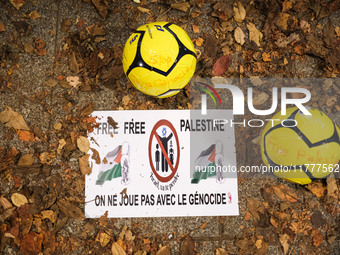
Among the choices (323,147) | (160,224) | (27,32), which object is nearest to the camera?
(323,147)

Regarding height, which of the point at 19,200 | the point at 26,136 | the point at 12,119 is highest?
the point at 12,119

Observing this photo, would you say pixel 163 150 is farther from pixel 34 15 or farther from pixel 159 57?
pixel 34 15

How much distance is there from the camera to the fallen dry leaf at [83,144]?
2.91 m

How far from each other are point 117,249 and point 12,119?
1.80m

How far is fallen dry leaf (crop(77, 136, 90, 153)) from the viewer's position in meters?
2.91

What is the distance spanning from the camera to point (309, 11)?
3.14 meters

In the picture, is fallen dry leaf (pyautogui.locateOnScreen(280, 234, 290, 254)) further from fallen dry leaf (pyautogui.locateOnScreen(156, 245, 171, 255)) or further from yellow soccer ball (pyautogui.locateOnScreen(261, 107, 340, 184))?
fallen dry leaf (pyautogui.locateOnScreen(156, 245, 171, 255))

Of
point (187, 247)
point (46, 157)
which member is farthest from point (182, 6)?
point (187, 247)

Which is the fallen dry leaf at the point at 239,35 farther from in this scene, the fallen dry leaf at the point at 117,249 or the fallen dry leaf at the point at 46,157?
the fallen dry leaf at the point at 117,249

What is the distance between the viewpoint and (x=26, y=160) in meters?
2.91

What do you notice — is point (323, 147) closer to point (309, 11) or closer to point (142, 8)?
point (309, 11)

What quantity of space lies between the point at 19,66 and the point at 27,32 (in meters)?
0.40

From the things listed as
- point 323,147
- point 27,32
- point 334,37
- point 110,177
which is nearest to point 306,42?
point 334,37

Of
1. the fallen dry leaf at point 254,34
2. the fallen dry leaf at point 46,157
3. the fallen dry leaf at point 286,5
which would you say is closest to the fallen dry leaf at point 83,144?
the fallen dry leaf at point 46,157
